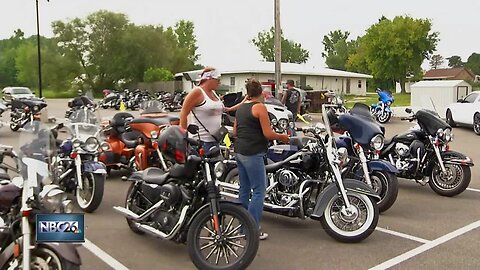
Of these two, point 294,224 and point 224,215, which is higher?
point 224,215

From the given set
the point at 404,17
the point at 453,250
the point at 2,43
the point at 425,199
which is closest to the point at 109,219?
the point at 453,250

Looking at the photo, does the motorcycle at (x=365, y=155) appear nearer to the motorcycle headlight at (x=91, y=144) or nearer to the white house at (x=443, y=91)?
the motorcycle headlight at (x=91, y=144)

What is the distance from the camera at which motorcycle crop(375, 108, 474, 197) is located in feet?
25.5

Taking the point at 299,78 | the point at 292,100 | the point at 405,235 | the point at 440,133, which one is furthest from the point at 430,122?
the point at 299,78

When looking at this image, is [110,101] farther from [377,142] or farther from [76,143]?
[377,142]

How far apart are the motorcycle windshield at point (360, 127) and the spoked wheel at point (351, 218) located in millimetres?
1310

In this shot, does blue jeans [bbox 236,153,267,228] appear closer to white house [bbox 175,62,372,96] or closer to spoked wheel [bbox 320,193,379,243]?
spoked wheel [bbox 320,193,379,243]

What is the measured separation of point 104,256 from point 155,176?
0.93 meters

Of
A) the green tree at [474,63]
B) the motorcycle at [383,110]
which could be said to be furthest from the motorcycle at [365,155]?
the green tree at [474,63]

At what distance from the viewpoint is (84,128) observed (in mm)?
7223

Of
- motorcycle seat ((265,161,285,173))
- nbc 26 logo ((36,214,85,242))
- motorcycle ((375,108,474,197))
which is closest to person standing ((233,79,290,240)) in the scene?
motorcycle seat ((265,161,285,173))

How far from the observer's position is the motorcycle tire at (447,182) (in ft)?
25.2

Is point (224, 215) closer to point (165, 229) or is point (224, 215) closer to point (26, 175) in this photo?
point (165, 229)

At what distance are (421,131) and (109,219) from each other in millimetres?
4818
